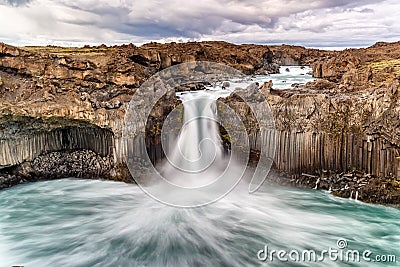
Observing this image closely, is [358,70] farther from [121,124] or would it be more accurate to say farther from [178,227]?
[178,227]

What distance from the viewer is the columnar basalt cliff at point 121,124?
12211 mm

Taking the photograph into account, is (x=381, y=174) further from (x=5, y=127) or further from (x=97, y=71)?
(x=5, y=127)

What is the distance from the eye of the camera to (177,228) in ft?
33.8

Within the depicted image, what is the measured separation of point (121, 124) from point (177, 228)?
19.4 ft

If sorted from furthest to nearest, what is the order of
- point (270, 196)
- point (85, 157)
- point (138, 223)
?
point (85, 157) → point (270, 196) → point (138, 223)

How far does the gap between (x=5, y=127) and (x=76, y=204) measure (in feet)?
16.3

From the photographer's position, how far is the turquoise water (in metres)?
8.97

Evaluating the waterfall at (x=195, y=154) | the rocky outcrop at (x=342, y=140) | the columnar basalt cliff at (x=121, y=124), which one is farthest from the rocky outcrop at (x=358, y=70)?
the waterfall at (x=195, y=154)

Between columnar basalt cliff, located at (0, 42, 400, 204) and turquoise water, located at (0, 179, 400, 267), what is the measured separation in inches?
46.4

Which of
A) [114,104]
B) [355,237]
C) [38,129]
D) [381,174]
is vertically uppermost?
[114,104]

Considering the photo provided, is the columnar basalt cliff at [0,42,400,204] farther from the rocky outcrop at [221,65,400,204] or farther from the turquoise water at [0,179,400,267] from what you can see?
the turquoise water at [0,179,400,267]

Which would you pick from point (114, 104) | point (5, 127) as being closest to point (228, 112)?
point (114, 104)

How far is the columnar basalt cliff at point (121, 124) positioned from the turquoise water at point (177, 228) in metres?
1.18

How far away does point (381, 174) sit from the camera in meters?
12.0
